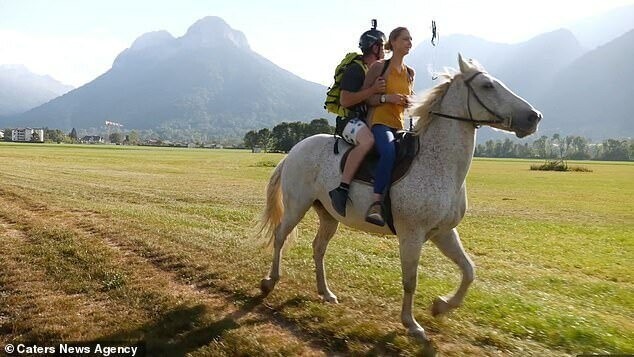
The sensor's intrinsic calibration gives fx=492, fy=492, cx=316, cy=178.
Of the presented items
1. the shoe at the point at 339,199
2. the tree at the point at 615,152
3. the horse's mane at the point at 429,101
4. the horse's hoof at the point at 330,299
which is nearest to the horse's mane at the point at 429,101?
the horse's mane at the point at 429,101

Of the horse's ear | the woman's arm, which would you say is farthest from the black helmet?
the horse's ear

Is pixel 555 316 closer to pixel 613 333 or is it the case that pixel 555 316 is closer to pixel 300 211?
pixel 613 333

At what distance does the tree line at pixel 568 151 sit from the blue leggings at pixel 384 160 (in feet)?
527

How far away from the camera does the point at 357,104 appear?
251 inches

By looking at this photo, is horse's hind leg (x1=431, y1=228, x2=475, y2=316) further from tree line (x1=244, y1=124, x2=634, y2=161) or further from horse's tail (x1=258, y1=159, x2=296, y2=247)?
tree line (x1=244, y1=124, x2=634, y2=161)

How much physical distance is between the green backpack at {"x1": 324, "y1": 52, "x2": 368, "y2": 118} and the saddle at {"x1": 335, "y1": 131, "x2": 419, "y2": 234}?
3.07 ft

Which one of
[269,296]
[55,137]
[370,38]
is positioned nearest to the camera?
[370,38]

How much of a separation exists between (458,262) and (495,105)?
1.98 metres

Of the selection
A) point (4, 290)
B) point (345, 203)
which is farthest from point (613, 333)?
point (4, 290)

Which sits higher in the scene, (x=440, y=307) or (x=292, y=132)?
(x=292, y=132)

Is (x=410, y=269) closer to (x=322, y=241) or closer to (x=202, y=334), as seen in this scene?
(x=322, y=241)

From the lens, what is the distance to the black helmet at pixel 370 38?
6.57 meters

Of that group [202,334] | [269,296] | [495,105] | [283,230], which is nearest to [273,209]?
[283,230]

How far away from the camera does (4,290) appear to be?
7160mm
